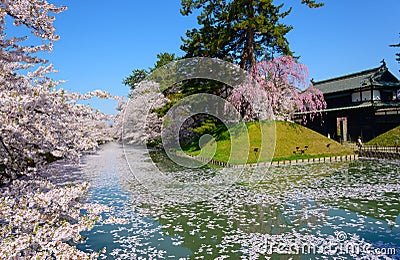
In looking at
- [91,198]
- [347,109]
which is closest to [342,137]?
[347,109]

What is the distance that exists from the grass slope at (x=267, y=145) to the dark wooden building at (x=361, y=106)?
701 cm

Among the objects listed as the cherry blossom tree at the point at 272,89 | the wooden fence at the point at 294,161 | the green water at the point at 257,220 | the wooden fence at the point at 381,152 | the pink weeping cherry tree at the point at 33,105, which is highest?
the cherry blossom tree at the point at 272,89

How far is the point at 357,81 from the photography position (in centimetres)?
3622

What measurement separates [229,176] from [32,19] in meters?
13.9

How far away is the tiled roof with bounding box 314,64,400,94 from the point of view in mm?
33969

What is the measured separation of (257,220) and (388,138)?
2411 centimetres

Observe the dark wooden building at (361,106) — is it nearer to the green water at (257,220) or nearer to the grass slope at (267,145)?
the grass slope at (267,145)

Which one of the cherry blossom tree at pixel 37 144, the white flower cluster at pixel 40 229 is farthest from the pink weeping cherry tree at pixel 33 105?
the white flower cluster at pixel 40 229

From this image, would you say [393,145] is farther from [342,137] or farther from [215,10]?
[215,10]

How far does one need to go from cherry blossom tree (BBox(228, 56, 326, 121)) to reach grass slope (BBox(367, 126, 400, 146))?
7.70 meters

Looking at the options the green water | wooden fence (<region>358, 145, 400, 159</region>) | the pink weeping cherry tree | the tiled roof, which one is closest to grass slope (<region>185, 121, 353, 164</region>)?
wooden fence (<region>358, 145, 400, 159</region>)

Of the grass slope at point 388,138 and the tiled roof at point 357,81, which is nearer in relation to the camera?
the grass slope at point 388,138

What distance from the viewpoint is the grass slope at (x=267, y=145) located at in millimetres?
24594

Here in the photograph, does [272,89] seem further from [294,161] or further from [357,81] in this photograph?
[357,81]
